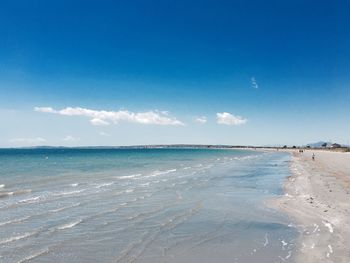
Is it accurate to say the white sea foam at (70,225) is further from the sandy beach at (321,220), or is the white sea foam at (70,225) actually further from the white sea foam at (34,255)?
the sandy beach at (321,220)

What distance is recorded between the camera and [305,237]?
1170 centimetres

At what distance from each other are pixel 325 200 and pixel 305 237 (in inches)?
330

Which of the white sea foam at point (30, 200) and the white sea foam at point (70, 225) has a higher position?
the white sea foam at point (30, 200)

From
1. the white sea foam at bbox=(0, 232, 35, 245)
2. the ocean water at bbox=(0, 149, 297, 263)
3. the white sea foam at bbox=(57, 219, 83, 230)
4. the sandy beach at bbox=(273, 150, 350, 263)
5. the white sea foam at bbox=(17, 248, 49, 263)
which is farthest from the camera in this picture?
the white sea foam at bbox=(57, 219, 83, 230)

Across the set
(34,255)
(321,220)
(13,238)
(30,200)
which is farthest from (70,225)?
(321,220)

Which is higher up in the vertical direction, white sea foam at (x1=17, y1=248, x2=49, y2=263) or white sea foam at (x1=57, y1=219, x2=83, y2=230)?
white sea foam at (x1=57, y1=219, x2=83, y2=230)

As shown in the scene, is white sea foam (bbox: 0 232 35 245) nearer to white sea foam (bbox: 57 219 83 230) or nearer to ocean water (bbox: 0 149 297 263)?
ocean water (bbox: 0 149 297 263)

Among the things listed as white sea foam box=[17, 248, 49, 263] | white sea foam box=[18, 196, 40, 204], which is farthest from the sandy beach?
white sea foam box=[18, 196, 40, 204]

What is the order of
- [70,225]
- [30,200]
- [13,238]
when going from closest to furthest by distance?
[13,238] → [70,225] → [30,200]

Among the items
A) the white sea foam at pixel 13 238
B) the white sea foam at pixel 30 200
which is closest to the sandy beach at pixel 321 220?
the white sea foam at pixel 13 238

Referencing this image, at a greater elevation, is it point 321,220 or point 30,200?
point 30,200

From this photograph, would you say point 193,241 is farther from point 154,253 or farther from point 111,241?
point 111,241

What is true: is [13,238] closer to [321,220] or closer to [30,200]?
[30,200]

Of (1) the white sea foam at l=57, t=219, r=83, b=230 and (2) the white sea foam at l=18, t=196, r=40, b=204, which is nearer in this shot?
(1) the white sea foam at l=57, t=219, r=83, b=230
